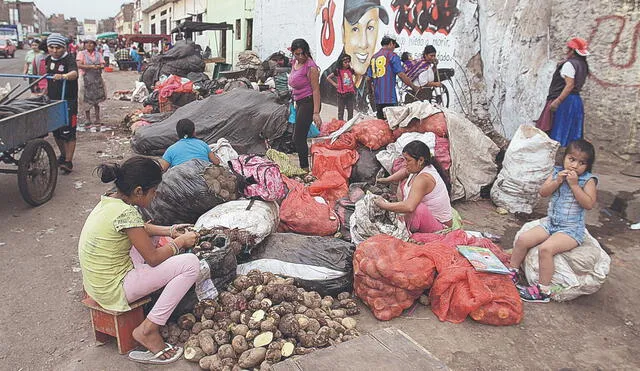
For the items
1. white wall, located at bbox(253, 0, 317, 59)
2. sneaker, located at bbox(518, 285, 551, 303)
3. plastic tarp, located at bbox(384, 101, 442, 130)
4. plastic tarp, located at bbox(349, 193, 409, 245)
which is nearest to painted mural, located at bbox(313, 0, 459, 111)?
white wall, located at bbox(253, 0, 317, 59)

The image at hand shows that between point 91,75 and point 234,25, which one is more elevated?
point 234,25

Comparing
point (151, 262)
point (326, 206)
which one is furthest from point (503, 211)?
point (151, 262)

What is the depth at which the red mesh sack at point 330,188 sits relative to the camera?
4.88 meters

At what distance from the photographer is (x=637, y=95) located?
581cm

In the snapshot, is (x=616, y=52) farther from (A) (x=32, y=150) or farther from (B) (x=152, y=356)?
(A) (x=32, y=150)

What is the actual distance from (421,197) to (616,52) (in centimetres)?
417

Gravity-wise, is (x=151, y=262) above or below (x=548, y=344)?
above

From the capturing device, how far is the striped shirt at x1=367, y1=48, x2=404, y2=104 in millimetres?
6434

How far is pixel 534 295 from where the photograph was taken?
3348 mm

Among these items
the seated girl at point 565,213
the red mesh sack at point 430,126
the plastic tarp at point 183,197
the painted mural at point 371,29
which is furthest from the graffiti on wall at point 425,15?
the plastic tarp at point 183,197

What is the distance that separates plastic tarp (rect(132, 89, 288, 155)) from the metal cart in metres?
1.54

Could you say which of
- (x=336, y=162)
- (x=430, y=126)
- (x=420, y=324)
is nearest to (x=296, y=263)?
(x=420, y=324)

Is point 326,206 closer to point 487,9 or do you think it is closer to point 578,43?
point 578,43

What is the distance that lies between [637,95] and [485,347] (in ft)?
15.6
